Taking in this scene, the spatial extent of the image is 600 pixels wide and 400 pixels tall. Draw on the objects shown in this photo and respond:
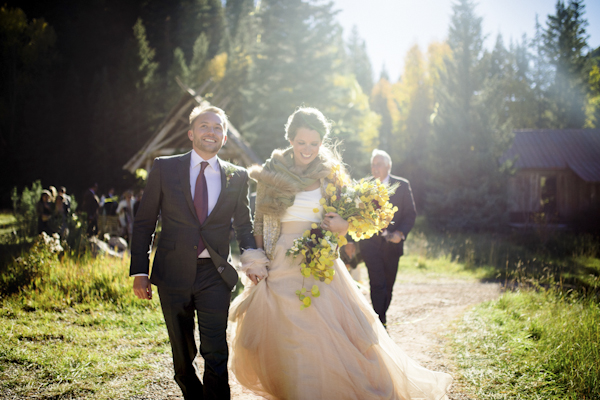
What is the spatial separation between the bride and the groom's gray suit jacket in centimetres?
37

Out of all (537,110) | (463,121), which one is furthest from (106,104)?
(537,110)

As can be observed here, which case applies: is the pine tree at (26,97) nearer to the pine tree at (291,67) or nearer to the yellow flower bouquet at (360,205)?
the pine tree at (291,67)

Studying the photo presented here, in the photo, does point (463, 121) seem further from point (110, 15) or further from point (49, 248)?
point (110, 15)

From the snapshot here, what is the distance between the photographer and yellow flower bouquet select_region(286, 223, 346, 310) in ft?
9.68

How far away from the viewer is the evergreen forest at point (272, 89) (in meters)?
18.7

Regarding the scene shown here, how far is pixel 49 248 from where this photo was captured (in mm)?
6797

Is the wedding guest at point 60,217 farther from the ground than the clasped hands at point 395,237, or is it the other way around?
the clasped hands at point 395,237

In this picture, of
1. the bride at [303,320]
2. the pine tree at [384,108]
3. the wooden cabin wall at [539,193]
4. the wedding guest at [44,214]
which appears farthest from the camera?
the pine tree at [384,108]

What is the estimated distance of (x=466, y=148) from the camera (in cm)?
1828

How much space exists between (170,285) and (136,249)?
40 centimetres

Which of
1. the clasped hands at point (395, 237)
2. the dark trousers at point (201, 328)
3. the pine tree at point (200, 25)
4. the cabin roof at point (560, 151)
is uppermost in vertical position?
the pine tree at point (200, 25)

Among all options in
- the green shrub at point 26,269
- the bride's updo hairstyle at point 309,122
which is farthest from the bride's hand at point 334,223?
the green shrub at point 26,269

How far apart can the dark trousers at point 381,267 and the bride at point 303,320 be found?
176 cm

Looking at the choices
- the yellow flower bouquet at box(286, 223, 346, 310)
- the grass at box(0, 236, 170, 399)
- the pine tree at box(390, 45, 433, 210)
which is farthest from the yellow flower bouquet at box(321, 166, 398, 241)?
the pine tree at box(390, 45, 433, 210)
